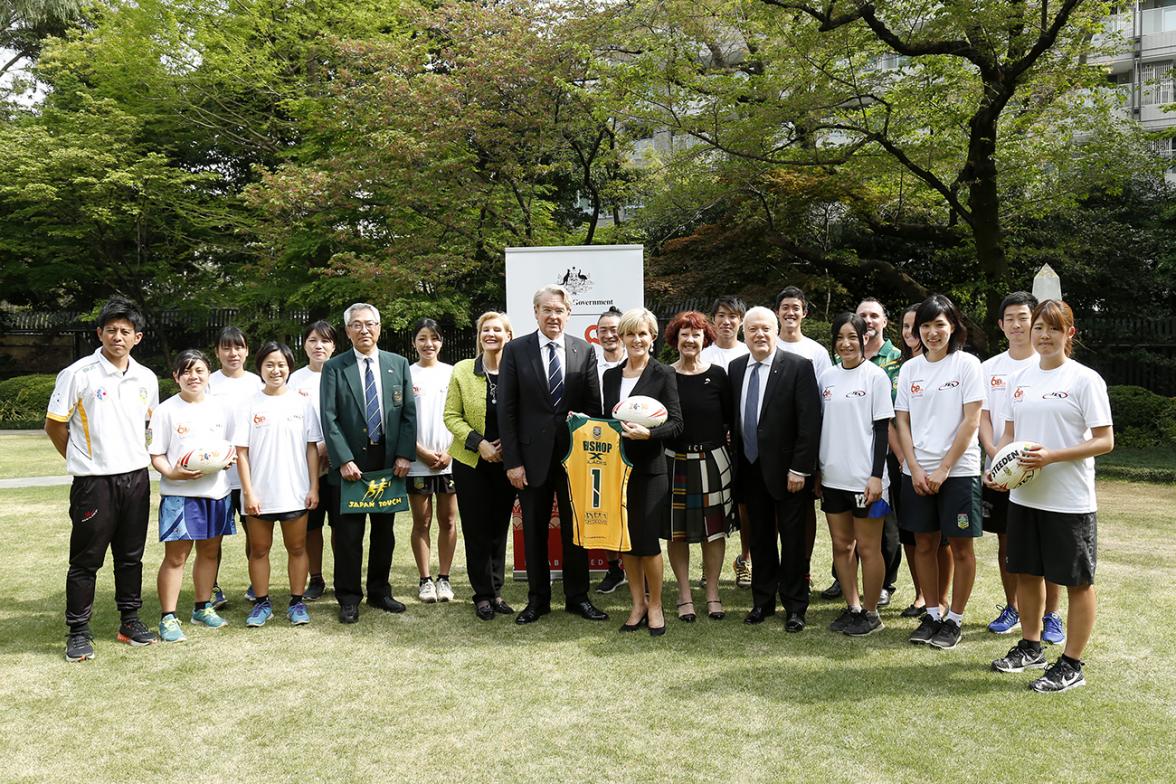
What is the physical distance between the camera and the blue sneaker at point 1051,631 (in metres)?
4.39

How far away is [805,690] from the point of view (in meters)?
3.75

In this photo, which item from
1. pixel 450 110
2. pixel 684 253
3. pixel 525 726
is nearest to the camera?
pixel 525 726

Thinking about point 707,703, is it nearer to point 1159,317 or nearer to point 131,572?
→ point 131,572

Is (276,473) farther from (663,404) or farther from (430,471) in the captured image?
(663,404)

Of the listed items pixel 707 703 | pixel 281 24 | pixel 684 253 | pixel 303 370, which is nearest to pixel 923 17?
pixel 684 253

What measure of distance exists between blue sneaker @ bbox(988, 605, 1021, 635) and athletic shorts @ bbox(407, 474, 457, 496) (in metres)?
3.15

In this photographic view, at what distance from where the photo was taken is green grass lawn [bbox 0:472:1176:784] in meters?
3.08

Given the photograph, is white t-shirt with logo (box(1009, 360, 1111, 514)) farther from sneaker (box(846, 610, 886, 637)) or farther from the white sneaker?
the white sneaker

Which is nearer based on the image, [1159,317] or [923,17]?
[923,17]

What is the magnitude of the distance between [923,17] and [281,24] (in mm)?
13172

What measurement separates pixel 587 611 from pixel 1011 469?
2.42 metres

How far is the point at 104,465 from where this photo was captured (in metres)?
4.34

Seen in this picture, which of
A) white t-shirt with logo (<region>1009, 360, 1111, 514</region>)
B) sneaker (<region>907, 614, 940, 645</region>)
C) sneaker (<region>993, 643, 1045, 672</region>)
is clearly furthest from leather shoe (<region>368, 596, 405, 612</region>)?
white t-shirt with logo (<region>1009, 360, 1111, 514</region>)

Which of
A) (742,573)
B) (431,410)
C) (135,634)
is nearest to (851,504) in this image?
(742,573)
